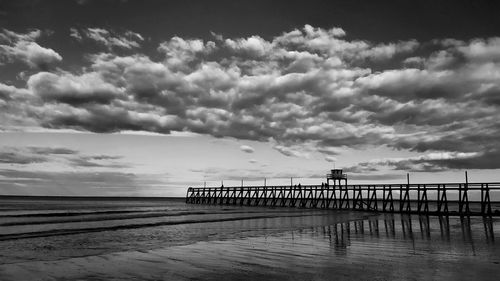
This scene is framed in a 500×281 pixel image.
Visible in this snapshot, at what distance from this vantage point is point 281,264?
8859 millimetres

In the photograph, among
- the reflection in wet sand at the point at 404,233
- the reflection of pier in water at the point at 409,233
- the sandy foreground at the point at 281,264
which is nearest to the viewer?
the sandy foreground at the point at 281,264

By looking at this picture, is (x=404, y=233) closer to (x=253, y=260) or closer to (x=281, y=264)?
(x=253, y=260)

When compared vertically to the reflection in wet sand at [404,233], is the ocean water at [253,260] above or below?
above

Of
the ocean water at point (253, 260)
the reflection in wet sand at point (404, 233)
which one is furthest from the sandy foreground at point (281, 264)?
the reflection in wet sand at point (404, 233)

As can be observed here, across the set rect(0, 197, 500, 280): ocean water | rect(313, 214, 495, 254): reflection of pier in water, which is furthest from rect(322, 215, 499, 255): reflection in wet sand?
rect(0, 197, 500, 280): ocean water

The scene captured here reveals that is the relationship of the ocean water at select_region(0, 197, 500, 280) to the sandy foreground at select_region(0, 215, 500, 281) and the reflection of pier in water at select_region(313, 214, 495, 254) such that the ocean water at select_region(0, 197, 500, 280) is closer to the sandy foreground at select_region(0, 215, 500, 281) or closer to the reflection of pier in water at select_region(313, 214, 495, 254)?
the sandy foreground at select_region(0, 215, 500, 281)

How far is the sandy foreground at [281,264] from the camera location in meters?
7.57

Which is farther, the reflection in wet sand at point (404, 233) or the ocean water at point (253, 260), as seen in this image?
the reflection in wet sand at point (404, 233)

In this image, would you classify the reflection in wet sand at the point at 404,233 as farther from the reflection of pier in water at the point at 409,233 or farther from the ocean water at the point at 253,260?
the ocean water at the point at 253,260

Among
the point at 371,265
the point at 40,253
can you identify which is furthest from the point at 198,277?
the point at 40,253

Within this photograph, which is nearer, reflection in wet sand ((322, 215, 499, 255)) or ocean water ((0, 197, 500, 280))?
ocean water ((0, 197, 500, 280))

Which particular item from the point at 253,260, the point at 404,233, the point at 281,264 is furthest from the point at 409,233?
the point at 281,264

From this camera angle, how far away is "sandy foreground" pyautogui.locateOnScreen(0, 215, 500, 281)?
757 centimetres

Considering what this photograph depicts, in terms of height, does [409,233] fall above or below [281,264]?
below
